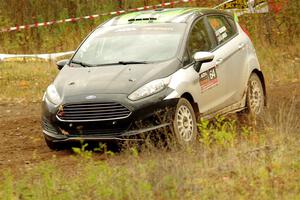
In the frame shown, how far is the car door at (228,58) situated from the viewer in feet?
34.1

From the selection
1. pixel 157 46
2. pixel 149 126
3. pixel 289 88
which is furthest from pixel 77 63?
pixel 289 88

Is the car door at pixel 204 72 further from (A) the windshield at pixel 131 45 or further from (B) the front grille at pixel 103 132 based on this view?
(B) the front grille at pixel 103 132

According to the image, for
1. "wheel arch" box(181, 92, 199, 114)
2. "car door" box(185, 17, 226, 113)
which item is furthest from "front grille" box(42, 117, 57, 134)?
"car door" box(185, 17, 226, 113)

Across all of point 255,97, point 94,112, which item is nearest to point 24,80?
point 255,97

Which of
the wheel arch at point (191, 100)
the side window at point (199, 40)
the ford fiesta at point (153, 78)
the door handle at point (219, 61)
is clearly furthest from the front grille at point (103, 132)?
the door handle at point (219, 61)

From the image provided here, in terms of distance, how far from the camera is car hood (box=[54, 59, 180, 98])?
359 inches

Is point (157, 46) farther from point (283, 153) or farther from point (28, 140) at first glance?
point (283, 153)

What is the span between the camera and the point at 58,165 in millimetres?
8617

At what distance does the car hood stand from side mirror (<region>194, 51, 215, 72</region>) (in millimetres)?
261

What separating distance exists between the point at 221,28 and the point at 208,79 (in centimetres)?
137

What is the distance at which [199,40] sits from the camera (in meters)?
10.4

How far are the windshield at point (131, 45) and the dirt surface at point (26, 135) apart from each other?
1.34 meters

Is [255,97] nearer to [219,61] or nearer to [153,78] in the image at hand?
[219,61]

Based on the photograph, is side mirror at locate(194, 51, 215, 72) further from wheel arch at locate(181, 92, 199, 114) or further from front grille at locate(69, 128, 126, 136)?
front grille at locate(69, 128, 126, 136)
